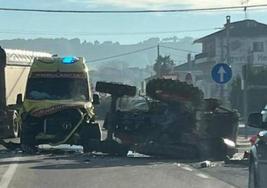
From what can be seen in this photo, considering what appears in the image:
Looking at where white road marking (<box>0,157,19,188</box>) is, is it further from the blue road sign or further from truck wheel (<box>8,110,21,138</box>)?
truck wheel (<box>8,110,21,138</box>)

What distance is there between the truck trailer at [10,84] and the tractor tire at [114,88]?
6.27 metres

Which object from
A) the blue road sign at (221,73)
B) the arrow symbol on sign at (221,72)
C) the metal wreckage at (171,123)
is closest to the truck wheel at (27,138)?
the metal wreckage at (171,123)

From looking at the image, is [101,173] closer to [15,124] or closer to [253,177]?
[253,177]

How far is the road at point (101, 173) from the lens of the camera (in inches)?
595

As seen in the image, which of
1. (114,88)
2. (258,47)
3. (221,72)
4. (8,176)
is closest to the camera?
(8,176)

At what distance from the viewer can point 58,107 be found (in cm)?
2342

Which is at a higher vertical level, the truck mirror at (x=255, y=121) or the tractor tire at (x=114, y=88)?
the tractor tire at (x=114, y=88)

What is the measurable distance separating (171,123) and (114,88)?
2051 millimetres

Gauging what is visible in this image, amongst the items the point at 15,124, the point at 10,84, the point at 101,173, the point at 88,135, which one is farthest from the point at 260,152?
the point at 15,124

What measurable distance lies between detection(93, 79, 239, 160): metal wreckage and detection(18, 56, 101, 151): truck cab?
3.35ft

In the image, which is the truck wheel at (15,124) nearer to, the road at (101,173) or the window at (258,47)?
the road at (101,173)

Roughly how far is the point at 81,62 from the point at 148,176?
9.19m

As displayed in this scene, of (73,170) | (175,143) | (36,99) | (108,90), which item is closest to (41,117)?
(36,99)

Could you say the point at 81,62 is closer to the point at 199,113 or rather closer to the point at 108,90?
the point at 108,90
